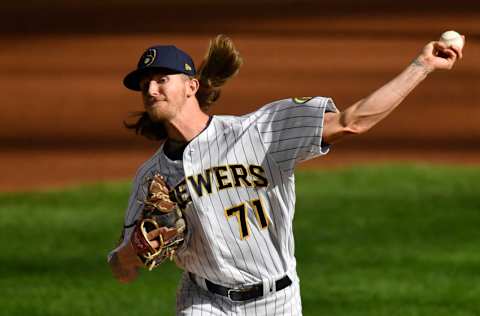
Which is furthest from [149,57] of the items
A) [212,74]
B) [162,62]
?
[212,74]

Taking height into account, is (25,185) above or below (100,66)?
below

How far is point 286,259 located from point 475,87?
1202 centimetres

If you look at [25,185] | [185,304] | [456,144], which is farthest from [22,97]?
[185,304]

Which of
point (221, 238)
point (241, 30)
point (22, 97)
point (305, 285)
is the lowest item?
point (305, 285)

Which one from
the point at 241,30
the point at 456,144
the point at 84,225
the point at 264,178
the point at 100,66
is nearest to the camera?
the point at 264,178

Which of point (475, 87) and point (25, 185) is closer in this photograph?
point (25, 185)

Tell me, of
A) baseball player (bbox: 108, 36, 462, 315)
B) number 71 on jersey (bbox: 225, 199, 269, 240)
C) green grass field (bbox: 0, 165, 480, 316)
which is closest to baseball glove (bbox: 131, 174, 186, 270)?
baseball player (bbox: 108, 36, 462, 315)

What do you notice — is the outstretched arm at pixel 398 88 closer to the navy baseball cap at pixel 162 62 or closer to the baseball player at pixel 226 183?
the baseball player at pixel 226 183

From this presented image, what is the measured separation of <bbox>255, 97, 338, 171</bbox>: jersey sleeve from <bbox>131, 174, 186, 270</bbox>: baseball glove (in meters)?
0.50

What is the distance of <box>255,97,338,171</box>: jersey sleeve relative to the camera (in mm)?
4953

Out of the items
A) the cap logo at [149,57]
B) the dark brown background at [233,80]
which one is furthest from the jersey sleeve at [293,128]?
the dark brown background at [233,80]

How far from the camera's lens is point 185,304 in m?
5.42

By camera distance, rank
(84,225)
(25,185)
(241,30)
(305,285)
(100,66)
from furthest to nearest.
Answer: (241,30), (100,66), (25,185), (84,225), (305,285)

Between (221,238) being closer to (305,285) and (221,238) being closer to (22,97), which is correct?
(305,285)
